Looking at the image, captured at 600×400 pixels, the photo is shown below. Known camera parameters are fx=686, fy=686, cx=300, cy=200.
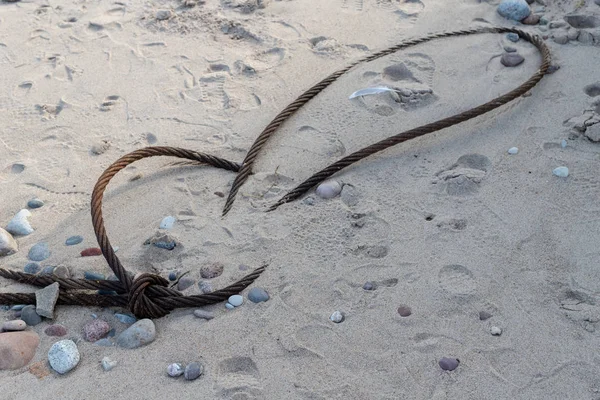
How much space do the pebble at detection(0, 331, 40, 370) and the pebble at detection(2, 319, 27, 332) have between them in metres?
0.04

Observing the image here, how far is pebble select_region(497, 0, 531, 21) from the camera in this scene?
3877mm

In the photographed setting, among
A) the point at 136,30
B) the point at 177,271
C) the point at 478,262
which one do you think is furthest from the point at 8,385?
the point at 136,30

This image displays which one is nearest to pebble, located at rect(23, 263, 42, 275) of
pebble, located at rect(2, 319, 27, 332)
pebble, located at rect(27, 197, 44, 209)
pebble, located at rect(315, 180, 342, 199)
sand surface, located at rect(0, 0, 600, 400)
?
sand surface, located at rect(0, 0, 600, 400)

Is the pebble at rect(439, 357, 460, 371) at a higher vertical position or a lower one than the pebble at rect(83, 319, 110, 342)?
higher

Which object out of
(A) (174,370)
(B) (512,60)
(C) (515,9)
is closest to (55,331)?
(A) (174,370)

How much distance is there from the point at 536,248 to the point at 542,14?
191 centimetres

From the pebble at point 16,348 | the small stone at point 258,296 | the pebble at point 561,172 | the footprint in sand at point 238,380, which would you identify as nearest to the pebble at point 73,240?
the pebble at point 16,348

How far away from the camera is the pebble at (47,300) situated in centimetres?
243

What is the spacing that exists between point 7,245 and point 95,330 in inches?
25.8

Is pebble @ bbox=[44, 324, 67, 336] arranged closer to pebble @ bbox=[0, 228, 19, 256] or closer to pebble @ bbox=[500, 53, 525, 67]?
pebble @ bbox=[0, 228, 19, 256]

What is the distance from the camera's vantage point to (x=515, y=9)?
389cm

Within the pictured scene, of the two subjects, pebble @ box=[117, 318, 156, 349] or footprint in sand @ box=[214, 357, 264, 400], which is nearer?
footprint in sand @ box=[214, 357, 264, 400]

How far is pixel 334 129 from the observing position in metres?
3.29

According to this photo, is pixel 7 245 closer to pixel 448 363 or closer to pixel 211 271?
pixel 211 271
